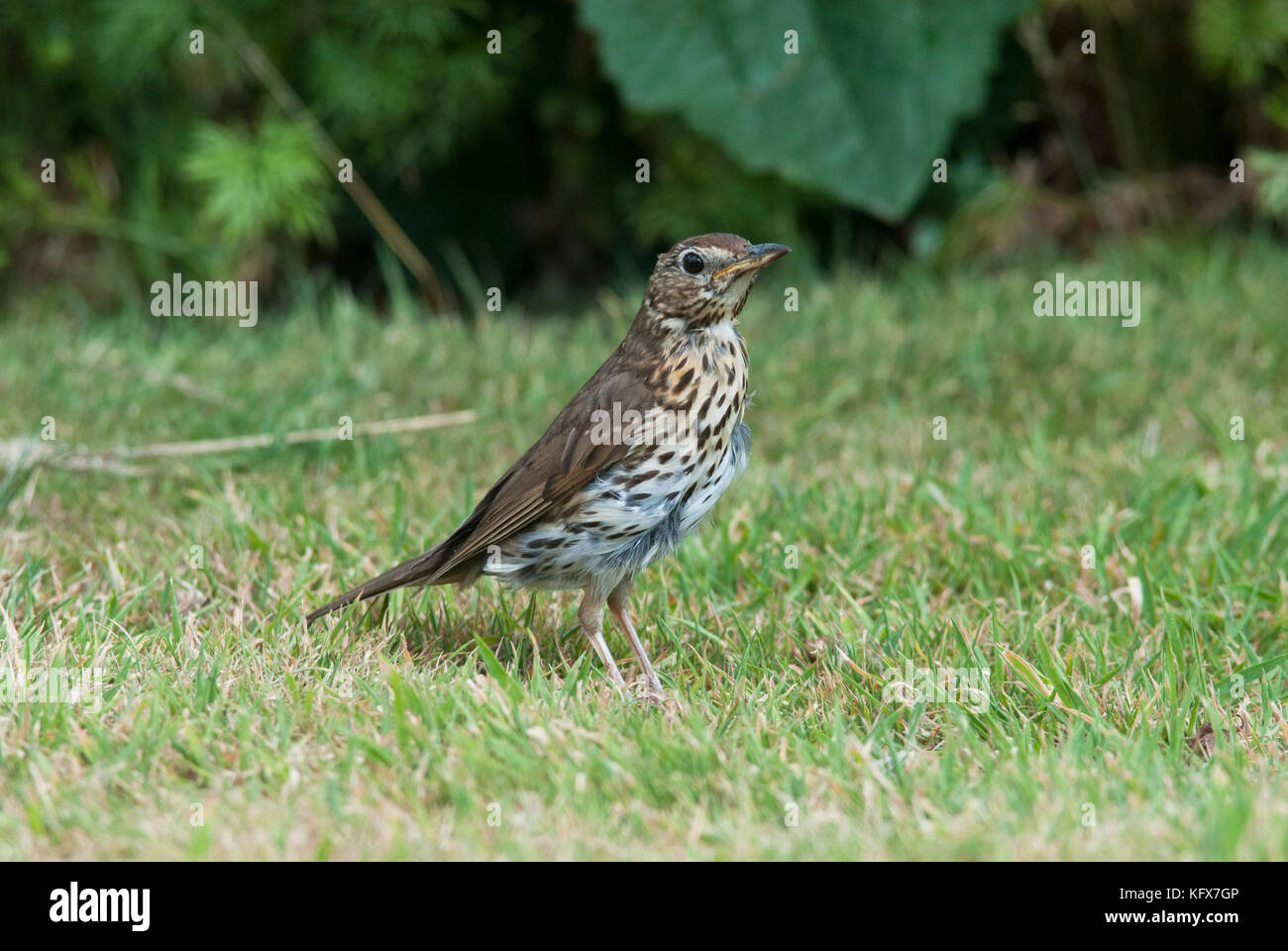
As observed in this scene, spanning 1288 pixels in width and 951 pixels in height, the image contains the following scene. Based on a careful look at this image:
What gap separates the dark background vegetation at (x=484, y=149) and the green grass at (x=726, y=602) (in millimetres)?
628

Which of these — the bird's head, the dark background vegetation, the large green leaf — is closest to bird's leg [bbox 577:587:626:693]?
the bird's head

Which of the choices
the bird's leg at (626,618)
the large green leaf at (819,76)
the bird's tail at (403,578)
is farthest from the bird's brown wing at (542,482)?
the large green leaf at (819,76)

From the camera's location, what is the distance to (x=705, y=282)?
346 cm

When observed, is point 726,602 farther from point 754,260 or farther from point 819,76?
point 819,76

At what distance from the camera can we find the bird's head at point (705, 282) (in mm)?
3447

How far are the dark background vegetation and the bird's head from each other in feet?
11.0

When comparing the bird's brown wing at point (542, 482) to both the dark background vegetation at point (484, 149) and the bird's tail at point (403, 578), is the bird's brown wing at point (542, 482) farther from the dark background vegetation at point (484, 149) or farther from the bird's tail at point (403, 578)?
the dark background vegetation at point (484, 149)

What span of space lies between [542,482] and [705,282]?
0.57 m

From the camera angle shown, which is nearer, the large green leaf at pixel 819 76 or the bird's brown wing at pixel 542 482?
the bird's brown wing at pixel 542 482

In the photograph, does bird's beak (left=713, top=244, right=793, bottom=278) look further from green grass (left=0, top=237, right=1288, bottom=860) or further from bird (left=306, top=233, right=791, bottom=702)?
green grass (left=0, top=237, right=1288, bottom=860)

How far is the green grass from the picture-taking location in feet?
8.57

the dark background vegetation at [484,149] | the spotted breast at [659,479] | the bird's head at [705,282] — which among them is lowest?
the spotted breast at [659,479]

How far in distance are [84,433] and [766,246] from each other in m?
2.67

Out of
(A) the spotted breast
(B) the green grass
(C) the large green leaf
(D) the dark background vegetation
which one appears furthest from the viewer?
(D) the dark background vegetation
